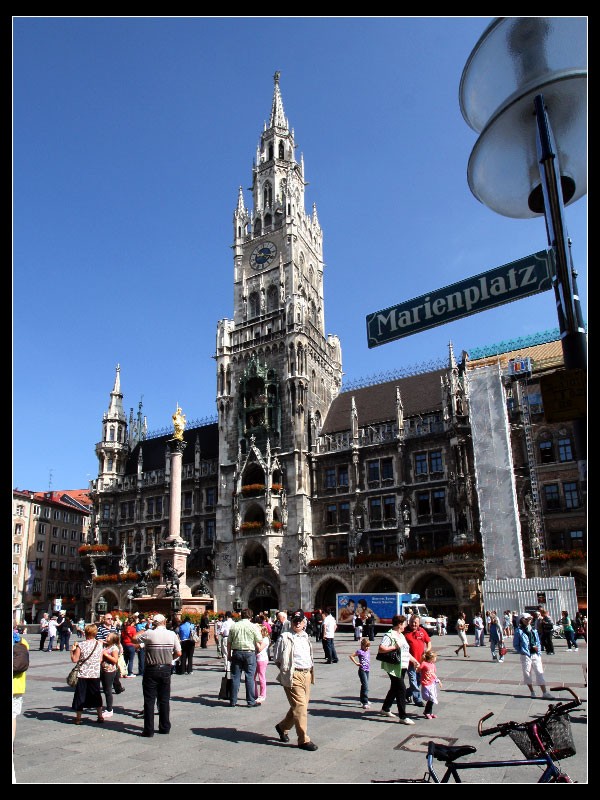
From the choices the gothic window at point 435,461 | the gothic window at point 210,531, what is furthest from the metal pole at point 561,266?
the gothic window at point 210,531

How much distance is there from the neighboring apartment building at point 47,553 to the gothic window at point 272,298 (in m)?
29.9

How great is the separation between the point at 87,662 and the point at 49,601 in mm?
59923

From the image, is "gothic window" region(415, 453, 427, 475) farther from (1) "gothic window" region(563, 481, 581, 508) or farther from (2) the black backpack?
(2) the black backpack

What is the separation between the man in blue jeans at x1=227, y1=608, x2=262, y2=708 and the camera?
38.1 ft

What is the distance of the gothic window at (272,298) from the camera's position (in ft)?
175

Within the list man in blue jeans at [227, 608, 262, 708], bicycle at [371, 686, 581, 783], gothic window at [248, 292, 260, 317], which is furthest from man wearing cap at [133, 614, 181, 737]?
gothic window at [248, 292, 260, 317]

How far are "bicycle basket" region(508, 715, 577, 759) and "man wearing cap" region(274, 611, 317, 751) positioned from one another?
3761 mm

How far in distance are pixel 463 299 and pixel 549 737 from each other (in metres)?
3.74

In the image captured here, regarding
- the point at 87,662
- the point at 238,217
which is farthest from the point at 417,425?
the point at 87,662

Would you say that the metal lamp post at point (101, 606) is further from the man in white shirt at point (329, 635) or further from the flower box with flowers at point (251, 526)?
the man in white shirt at point (329, 635)

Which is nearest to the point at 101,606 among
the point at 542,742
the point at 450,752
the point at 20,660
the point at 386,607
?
the point at 386,607

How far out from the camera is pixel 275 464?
46281 mm

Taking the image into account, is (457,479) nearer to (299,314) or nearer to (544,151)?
(299,314)
